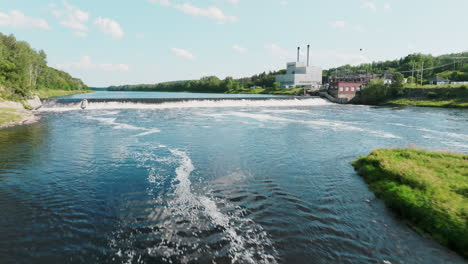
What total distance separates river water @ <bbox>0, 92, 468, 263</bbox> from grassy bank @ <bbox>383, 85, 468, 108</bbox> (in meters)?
54.1

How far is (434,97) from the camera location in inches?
2781

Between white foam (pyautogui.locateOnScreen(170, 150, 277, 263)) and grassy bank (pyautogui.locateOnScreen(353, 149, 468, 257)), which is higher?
grassy bank (pyautogui.locateOnScreen(353, 149, 468, 257))

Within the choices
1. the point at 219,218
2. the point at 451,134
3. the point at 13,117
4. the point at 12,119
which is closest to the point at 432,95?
the point at 451,134

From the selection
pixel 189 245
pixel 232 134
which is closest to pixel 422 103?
pixel 232 134

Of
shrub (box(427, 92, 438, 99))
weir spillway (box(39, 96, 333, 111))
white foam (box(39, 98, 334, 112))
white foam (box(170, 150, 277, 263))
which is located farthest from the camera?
shrub (box(427, 92, 438, 99))

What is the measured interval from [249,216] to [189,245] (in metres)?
2.82

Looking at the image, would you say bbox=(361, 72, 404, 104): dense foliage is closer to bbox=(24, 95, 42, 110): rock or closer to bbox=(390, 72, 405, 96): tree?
bbox=(390, 72, 405, 96): tree

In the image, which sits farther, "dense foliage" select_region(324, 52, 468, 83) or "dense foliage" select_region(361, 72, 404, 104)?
"dense foliage" select_region(324, 52, 468, 83)

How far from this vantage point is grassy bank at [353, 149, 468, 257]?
8.88m

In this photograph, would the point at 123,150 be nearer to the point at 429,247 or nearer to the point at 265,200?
the point at 265,200

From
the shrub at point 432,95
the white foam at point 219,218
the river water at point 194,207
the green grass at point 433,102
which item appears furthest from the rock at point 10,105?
the shrub at point 432,95

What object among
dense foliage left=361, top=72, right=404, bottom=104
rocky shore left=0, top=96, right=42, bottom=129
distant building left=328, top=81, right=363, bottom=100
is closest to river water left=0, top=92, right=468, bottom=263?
rocky shore left=0, top=96, right=42, bottom=129

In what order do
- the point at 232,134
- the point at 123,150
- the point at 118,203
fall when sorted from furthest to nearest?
the point at 232,134
the point at 123,150
the point at 118,203

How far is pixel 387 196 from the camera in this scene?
465 inches
